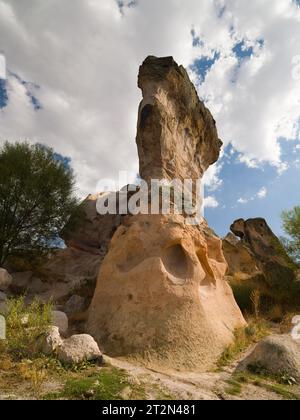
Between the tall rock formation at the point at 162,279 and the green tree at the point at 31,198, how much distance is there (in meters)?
4.90

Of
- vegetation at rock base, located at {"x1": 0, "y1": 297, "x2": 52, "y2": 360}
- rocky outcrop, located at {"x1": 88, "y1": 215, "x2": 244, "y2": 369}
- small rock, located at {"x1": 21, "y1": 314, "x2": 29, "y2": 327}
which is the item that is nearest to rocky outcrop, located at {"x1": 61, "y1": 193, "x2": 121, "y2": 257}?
rocky outcrop, located at {"x1": 88, "y1": 215, "x2": 244, "y2": 369}

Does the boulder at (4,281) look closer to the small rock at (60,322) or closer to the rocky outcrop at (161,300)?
the small rock at (60,322)

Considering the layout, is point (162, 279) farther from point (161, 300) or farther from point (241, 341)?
point (241, 341)

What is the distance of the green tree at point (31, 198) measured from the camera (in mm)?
12508

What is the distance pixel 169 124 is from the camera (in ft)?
34.5

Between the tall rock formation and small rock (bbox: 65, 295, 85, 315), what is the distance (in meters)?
1.86

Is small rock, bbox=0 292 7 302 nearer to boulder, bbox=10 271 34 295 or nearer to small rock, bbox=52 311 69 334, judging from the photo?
boulder, bbox=10 271 34 295

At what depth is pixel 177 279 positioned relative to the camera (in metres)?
7.48

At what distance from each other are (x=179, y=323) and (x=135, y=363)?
121 cm

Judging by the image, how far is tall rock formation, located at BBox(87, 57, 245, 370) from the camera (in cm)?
670

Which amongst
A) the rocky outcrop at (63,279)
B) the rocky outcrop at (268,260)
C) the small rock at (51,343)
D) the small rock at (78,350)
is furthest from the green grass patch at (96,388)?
the rocky outcrop at (268,260)

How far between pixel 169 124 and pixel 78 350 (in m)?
7.39
